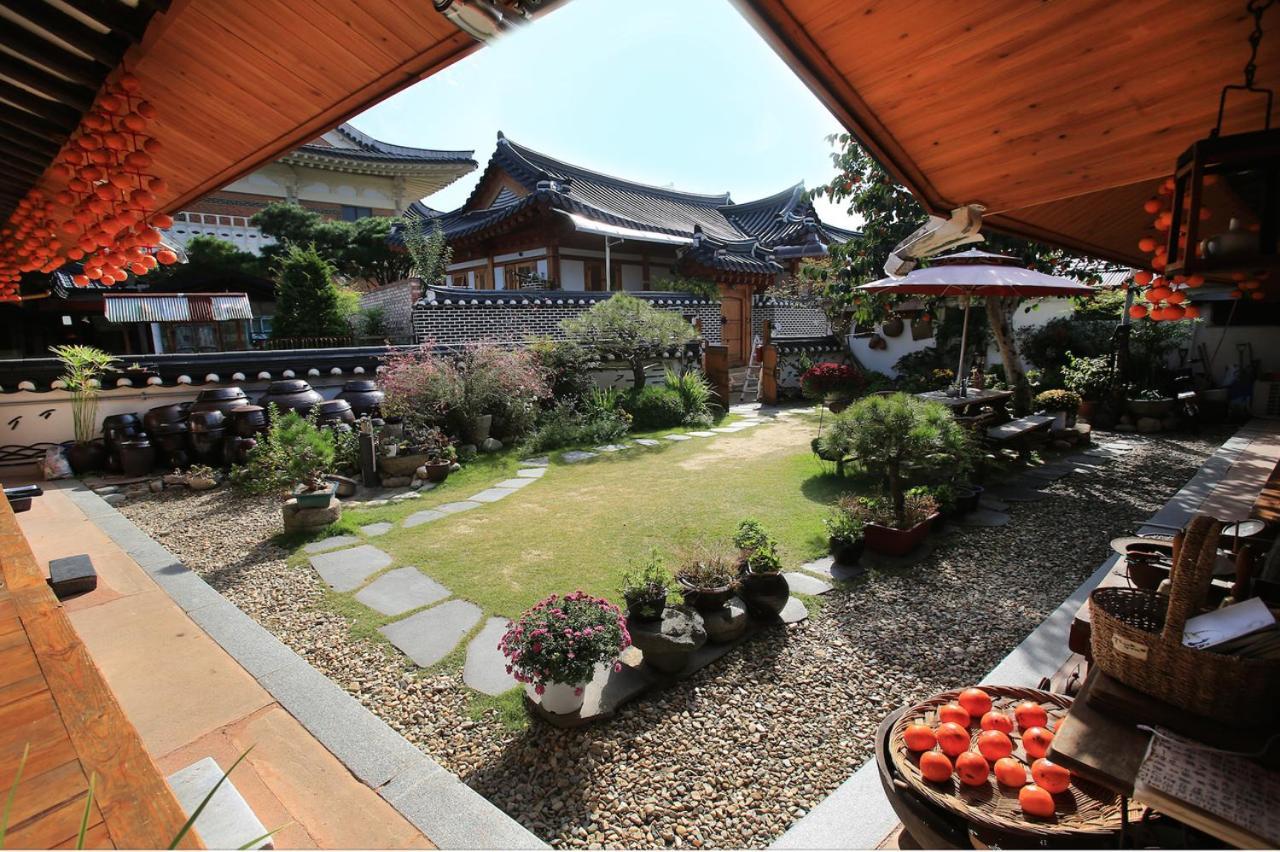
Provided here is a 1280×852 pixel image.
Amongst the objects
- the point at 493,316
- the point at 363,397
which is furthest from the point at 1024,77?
the point at 493,316

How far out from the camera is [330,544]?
494 cm

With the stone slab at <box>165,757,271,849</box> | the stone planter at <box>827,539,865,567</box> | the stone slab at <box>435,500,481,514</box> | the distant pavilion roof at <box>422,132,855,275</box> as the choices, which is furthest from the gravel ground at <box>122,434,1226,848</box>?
the distant pavilion roof at <box>422,132,855,275</box>

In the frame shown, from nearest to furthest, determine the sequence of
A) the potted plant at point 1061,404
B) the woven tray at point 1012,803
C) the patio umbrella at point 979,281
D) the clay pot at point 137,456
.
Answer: the woven tray at point 1012,803 → the patio umbrella at point 979,281 → the clay pot at point 137,456 → the potted plant at point 1061,404

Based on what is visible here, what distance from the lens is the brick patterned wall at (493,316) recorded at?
995 centimetres

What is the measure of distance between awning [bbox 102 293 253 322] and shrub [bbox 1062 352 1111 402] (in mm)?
17372

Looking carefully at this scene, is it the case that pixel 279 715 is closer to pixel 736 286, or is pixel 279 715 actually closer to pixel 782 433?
pixel 782 433

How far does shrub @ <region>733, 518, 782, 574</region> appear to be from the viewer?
A: 11.4 feet

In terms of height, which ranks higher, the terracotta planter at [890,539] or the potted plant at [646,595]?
the potted plant at [646,595]

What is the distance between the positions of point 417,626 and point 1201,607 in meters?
3.65

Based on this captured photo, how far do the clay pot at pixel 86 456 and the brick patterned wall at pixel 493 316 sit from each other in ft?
14.7

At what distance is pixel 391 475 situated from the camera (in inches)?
272

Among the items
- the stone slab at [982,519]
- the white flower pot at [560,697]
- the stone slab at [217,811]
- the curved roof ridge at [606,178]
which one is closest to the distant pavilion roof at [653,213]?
the curved roof ridge at [606,178]

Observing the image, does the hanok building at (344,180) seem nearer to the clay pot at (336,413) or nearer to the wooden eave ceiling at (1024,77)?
the clay pot at (336,413)

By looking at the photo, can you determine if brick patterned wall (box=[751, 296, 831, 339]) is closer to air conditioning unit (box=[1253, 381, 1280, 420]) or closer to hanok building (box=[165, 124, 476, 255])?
air conditioning unit (box=[1253, 381, 1280, 420])
